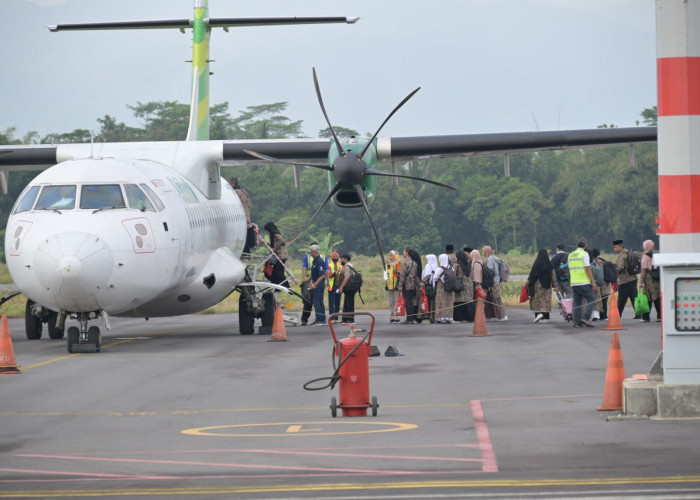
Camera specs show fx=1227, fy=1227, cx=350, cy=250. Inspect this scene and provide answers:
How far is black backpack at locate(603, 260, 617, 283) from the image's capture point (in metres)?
24.4

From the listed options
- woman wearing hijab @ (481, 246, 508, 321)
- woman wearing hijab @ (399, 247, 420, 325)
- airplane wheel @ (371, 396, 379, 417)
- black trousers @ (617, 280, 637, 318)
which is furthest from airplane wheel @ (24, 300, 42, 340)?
airplane wheel @ (371, 396, 379, 417)

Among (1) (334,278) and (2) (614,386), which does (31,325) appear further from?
(2) (614,386)

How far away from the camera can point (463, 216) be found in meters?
93.3

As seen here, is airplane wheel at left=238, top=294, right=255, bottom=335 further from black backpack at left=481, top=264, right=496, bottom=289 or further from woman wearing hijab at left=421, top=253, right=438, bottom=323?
black backpack at left=481, top=264, right=496, bottom=289

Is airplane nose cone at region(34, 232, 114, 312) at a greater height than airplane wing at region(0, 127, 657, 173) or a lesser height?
lesser

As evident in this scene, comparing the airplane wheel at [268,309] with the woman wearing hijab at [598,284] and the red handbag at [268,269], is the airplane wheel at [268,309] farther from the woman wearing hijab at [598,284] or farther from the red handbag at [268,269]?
the woman wearing hijab at [598,284]

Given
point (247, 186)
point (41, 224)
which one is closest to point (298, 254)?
point (247, 186)

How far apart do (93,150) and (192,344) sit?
5.36 m

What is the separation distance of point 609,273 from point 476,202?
2598 inches

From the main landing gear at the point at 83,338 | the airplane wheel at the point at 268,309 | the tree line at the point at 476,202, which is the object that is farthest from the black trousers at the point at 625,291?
the tree line at the point at 476,202

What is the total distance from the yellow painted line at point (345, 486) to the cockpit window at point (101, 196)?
10796 mm

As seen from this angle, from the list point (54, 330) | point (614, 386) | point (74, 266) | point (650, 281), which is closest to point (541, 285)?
point (650, 281)

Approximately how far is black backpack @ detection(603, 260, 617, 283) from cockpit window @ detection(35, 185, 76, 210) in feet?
36.1

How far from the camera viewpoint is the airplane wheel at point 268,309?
23.5 m
